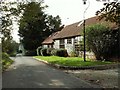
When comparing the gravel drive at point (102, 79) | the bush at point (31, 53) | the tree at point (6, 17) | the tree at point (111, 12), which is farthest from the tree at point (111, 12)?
the bush at point (31, 53)

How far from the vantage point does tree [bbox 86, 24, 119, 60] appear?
94.1 ft

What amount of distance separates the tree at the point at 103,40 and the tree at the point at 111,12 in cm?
2018

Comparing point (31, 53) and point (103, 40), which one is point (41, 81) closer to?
point (103, 40)

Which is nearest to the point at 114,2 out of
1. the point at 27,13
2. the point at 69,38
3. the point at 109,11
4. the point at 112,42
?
the point at 109,11

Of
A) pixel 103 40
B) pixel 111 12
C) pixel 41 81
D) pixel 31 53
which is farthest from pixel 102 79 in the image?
pixel 31 53

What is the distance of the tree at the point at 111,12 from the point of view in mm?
7869

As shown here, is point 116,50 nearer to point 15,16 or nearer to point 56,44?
point 15,16

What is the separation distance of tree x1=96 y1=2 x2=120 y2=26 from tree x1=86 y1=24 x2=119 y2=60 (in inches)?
795

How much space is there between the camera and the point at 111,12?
8.23 metres

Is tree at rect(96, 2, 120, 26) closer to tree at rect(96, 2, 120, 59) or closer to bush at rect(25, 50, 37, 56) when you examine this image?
tree at rect(96, 2, 120, 59)

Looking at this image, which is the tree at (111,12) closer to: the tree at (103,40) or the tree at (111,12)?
the tree at (111,12)

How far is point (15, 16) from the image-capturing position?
2592cm

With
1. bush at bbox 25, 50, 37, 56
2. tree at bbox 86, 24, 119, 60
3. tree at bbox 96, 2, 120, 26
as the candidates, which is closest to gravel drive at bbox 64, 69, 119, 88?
tree at bbox 96, 2, 120, 26

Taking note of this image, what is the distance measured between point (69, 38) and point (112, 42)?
15104mm
